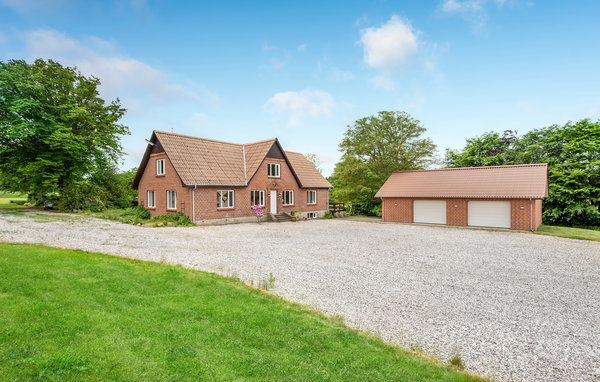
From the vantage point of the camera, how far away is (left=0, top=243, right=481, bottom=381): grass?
366 cm

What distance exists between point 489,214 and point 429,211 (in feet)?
13.8

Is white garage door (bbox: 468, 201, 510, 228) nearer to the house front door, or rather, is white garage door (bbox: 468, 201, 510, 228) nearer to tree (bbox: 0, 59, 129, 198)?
the house front door

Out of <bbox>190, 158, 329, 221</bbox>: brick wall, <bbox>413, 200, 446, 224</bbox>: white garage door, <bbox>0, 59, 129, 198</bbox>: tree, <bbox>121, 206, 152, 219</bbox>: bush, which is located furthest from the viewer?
<bbox>413, 200, 446, 224</bbox>: white garage door

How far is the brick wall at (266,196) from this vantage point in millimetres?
21484

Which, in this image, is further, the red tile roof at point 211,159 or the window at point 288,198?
the window at point 288,198

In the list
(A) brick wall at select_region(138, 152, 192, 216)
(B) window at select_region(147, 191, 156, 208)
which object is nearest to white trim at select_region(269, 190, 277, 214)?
(A) brick wall at select_region(138, 152, 192, 216)

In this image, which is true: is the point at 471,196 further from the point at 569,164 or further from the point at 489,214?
the point at 569,164

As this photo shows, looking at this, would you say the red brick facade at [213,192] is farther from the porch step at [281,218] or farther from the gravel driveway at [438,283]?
the gravel driveway at [438,283]

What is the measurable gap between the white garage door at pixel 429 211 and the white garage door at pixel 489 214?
200 cm

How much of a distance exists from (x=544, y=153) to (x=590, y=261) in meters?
22.7

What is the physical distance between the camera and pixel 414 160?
30672mm

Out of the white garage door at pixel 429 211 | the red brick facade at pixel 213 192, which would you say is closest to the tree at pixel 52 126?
the red brick facade at pixel 213 192

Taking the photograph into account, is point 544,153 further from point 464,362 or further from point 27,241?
point 27,241

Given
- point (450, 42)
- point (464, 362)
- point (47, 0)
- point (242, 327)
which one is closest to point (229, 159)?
point (47, 0)
